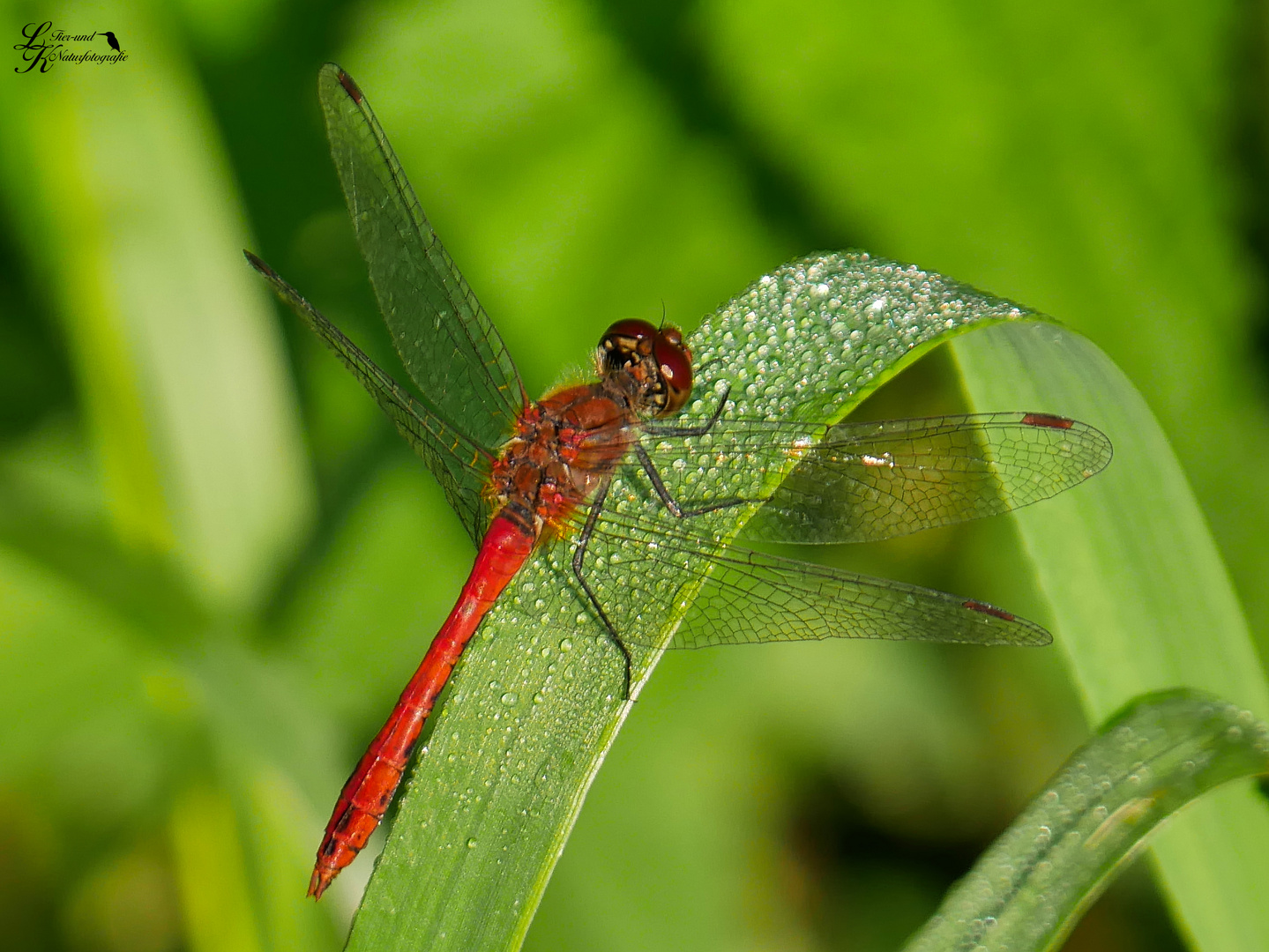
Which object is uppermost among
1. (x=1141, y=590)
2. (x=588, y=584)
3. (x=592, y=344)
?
(x=592, y=344)

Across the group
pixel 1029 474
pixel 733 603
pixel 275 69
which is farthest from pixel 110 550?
pixel 1029 474

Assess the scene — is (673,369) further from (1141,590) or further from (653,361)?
(1141,590)

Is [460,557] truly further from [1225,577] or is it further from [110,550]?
[1225,577]

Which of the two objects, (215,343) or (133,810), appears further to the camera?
(215,343)
